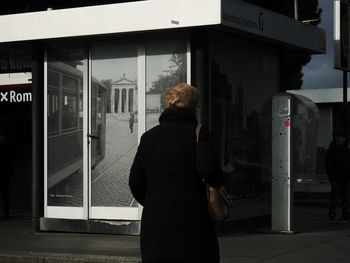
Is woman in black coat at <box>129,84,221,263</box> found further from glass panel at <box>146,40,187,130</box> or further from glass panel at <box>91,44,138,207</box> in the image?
A: glass panel at <box>91,44,138,207</box>

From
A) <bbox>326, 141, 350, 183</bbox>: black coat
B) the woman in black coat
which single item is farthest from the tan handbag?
<bbox>326, 141, 350, 183</bbox>: black coat

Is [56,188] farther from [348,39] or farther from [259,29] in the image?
[348,39]

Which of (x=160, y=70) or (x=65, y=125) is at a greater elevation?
(x=160, y=70)

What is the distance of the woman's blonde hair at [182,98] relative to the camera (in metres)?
4.52

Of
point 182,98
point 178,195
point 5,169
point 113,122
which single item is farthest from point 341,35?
point 178,195

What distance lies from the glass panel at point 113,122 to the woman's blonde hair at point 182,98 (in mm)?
6034

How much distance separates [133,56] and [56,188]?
242cm

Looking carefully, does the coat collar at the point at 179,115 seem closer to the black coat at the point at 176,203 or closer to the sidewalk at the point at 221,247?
the black coat at the point at 176,203

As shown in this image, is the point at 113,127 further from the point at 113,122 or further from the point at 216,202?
the point at 216,202

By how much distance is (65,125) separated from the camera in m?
11.1

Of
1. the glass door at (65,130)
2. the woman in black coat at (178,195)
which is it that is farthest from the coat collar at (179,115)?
the glass door at (65,130)

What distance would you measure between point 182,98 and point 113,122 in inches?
248

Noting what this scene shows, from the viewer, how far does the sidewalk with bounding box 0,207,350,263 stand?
8.41 m

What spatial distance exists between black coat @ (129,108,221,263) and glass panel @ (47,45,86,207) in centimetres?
663
